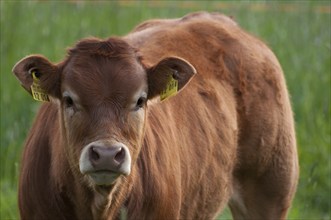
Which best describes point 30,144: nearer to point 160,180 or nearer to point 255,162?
point 160,180

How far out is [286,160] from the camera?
8.95m

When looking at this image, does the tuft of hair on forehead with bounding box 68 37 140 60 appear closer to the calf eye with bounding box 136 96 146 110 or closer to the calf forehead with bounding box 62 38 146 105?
the calf forehead with bounding box 62 38 146 105

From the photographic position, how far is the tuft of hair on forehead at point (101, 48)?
259 inches

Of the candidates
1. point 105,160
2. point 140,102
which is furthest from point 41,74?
point 105,160

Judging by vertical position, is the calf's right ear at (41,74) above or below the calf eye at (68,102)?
above

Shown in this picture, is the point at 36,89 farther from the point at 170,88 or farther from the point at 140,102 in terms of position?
the point at 170,88

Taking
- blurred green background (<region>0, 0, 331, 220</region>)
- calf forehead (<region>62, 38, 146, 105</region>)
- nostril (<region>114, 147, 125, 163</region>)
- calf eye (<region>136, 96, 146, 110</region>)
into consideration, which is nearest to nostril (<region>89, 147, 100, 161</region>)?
nostril (<region>114, 147, 125, 163</region>)

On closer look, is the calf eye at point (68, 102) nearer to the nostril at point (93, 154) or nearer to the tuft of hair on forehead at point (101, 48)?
the tuft of hair on forehead at point (101, 48)

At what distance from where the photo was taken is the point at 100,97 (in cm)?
639

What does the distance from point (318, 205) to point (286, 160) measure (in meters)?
1.82

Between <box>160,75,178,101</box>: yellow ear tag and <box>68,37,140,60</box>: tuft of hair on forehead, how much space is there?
1.08ft

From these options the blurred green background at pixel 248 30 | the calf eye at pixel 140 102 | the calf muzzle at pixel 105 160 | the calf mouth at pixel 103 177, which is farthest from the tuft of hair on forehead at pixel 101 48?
the blurred green background at pixel 248 30

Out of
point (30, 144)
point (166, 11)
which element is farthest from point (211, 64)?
point (166, 11)

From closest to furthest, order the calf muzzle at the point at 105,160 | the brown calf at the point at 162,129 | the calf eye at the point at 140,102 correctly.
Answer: the calf muzzle at the point at 105,160, the brown calf at the point at 162,129, the calf eye at the point at 140,102
